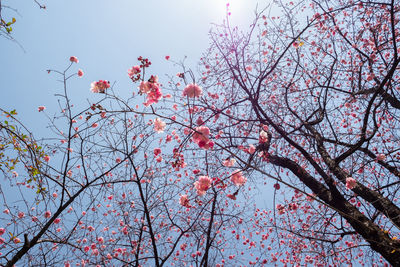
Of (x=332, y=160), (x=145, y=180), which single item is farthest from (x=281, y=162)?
(x=145, y=180)

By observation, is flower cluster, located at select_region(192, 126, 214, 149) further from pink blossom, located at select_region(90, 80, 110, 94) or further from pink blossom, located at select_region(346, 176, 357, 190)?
pink blossom, located at select_region(346, 176, 357, 190)

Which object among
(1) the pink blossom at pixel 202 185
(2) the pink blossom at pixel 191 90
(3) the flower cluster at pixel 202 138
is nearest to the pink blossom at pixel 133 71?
(2) the pink blossom at pixel 191 90

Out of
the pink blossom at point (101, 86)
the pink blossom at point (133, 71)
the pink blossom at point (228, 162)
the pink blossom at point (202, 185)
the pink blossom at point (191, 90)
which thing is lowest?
the pink blossom at point (202, 185)

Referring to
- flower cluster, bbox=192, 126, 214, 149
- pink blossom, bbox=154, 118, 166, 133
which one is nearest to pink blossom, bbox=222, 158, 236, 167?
flower cluster, bbox=192, 126, 214, 149

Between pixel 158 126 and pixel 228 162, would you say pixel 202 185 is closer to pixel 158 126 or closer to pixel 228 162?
pixel 228 162

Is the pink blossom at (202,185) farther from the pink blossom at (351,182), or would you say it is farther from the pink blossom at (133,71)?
the pink blossom at (351,182)

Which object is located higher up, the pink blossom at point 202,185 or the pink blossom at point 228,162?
the pink blossom at point 228,162

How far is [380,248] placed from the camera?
2766 millimetres

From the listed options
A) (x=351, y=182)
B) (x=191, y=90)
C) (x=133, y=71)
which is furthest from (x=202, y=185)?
(x=351, y=182)

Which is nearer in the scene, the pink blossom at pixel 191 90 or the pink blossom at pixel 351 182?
the pink blossom at pixel 191 90

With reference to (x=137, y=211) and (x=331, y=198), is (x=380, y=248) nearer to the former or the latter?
(x=331, y=198)

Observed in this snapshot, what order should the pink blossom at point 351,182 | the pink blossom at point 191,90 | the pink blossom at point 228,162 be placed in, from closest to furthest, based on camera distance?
1. the pink blossom at point 191,90
2. the pink blossom at point 228,162
3. the pink blossom at point 351,182

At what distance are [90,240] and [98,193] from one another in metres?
2.51

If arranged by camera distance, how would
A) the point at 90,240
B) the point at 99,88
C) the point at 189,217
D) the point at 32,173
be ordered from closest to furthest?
the point at 99,88 → the point at 32,173 → the point at 189,217 → the point at 90,240
